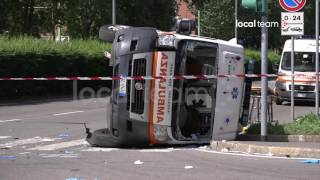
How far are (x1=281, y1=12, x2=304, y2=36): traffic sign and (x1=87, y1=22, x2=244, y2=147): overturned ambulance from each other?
2836mm

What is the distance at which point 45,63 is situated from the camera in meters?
27.7

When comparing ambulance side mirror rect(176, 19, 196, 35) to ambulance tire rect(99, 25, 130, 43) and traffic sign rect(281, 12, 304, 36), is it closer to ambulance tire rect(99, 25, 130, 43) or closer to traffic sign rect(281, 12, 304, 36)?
ambulance tire rect(99, 25, 130, 43)

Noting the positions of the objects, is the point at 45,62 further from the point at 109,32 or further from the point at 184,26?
the point at 184,26

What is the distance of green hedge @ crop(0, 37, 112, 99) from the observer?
83.4 ft

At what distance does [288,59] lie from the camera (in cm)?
2389

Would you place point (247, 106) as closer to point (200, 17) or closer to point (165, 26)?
point (165, 26)

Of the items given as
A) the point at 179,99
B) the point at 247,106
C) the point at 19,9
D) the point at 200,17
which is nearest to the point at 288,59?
the point at 247,106

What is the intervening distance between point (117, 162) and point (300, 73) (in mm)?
14867

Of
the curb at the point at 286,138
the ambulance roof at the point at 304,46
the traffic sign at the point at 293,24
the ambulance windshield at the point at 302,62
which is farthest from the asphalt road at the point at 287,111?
the curb at the point at 286,138

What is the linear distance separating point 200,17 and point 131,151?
55.1m

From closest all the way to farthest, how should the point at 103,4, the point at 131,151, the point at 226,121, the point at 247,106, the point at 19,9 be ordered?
1. the point at 131,151
2. the point at 226,121
3. the point at 247,106
4. the point at 19,9
5. the point at 103,4

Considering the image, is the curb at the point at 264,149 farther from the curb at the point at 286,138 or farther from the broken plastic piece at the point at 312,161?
the curb at the point at 286,138

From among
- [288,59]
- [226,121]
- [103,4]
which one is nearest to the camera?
[226,121]

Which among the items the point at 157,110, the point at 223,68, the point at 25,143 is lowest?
the point at 25,143
